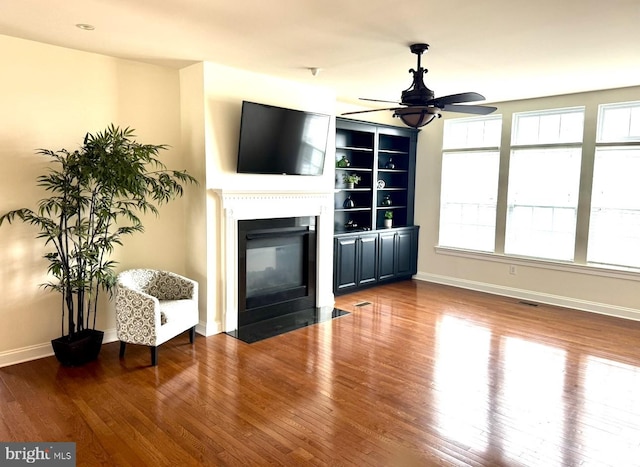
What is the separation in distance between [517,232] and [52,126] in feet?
18.8

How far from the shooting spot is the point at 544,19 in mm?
3096

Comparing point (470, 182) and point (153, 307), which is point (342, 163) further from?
point (153, 307)

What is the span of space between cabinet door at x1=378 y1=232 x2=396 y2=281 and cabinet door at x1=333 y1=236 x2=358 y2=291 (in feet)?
1.91

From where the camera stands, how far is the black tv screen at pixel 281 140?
4.61 meters

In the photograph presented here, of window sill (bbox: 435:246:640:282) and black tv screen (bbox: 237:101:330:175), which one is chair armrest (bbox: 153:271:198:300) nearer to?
black tv screen (bbox: 237:101:330:175)

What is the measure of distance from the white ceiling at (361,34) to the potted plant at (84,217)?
2.86ft

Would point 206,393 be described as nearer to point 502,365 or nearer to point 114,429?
point 114,429

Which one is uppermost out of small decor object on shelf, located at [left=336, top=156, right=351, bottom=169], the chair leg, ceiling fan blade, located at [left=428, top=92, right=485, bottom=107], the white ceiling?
the white ceiling

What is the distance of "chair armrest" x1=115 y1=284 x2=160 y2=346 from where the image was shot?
12.4ft

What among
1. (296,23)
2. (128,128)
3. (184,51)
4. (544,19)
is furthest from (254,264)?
(544,19)

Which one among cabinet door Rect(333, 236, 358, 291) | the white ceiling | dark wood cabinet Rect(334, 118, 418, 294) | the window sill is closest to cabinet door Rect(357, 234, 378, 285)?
dark wood cabinet Rect(334, 118, 418, 294)

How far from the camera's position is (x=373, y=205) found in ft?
22.0

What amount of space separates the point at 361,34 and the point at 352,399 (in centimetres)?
272

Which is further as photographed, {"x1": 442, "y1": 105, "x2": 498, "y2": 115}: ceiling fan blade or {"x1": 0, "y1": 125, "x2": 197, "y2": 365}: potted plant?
{"x1": 0, "y1": 125, "x2": 197, "y2": 365}: potted plant
